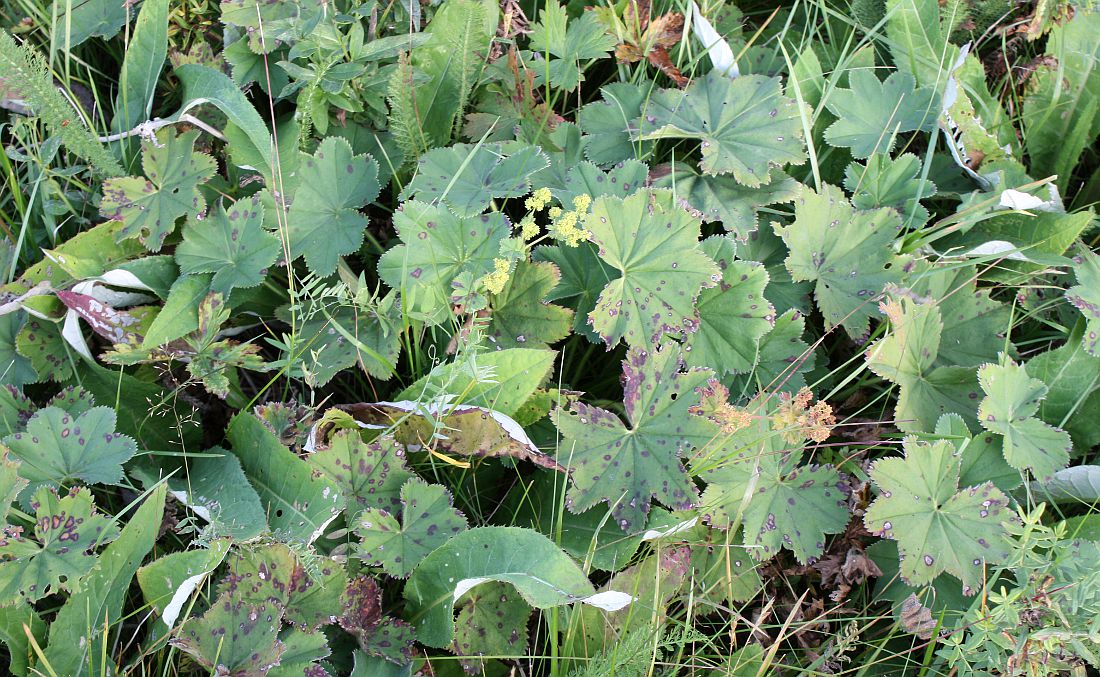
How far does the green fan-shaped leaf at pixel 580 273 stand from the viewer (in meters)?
1.87

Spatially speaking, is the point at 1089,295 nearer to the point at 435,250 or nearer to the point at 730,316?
the point at 730,316

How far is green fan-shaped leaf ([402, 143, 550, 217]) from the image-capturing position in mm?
1866

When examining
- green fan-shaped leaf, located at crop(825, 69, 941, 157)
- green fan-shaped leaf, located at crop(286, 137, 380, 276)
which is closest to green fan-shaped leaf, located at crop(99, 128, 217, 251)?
green fan-shaped leaf, located at crop(286, 137, 380, 276)

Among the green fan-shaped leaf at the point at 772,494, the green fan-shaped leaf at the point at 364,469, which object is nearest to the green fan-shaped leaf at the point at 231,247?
the green fan-shaped leaf at the point at 364,469

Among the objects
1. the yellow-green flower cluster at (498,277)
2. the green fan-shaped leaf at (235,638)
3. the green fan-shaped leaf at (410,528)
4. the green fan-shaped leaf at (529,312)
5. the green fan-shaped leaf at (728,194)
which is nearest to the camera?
the green fan-shaped leaf at (235,638)

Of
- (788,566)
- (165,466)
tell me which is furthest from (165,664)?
(788,566)

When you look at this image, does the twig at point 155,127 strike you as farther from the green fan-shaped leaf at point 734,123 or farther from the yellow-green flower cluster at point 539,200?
the green fan-shaped leaf at point 734,123

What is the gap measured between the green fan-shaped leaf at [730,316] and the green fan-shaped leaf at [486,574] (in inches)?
21.0

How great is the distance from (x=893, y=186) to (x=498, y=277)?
0.98 m

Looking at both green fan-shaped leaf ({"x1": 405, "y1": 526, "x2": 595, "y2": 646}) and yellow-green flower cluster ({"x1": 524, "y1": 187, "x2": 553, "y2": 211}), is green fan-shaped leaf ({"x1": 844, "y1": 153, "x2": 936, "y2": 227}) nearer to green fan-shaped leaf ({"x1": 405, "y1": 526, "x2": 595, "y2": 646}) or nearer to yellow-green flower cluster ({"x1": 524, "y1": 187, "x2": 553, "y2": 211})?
yellow-green flower cluster ({"x1": 524, "y1": 187, "x2": 553, "y2": 211})

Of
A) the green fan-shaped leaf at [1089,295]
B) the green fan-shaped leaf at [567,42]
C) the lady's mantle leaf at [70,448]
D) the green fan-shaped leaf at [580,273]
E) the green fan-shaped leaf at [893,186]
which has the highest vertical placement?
the green fan-shaped leaf at [567,42]

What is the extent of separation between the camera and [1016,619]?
1.37 meters

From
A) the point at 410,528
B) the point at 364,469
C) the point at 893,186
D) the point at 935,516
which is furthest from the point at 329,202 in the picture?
the point at 935,516

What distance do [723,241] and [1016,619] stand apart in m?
0.91
